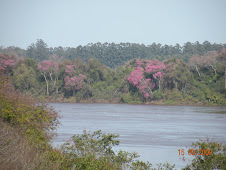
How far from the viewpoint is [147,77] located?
1873 inches

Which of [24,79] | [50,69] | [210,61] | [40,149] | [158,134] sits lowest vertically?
[158,134]

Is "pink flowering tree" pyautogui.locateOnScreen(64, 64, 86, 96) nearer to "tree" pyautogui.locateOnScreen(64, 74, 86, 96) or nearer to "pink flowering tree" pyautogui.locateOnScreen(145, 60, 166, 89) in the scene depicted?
"tree" pyautogui.locateOnScreen(64, 74, 86, 96)

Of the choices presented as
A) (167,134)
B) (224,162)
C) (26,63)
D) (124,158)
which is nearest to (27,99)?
(124,158)

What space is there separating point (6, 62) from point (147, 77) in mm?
17670

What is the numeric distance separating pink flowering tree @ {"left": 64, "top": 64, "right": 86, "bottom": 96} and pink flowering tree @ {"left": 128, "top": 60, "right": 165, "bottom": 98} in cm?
607

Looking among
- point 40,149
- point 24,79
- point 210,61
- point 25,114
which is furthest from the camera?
point 24,79

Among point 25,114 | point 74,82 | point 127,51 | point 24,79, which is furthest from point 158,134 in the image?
point 127,51

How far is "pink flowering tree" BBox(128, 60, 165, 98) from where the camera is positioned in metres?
45.4

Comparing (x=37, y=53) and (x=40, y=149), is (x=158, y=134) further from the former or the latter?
(x=37, y=53)

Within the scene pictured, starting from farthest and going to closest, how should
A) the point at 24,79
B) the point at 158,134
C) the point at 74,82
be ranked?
the point at 74,82, the point at 24,79, the point at 158,134

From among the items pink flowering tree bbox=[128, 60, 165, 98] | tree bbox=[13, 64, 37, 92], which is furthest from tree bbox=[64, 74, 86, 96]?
pink flowering tree bbox=[128, 60, 165, 98]

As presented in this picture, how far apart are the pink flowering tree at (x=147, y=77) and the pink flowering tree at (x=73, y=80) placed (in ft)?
19.9

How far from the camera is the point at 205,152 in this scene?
9203mm

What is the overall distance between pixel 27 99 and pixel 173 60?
37.5 meters
